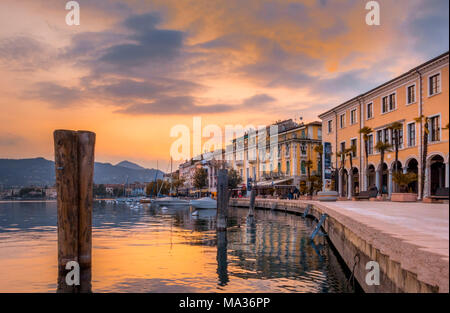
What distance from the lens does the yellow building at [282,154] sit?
7388cm

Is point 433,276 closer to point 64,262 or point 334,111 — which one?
point 64,262

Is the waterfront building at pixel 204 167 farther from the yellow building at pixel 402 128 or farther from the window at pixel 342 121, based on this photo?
the yellow building at pixel 402 128

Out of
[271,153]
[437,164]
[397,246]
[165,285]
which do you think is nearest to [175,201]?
[271,153]

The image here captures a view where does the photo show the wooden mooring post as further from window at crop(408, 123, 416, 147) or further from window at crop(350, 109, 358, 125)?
window at crop(350, 109, 358, 125)

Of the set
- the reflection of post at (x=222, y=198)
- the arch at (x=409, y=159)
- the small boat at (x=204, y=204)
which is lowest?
the small boat at (x=204, y=204)

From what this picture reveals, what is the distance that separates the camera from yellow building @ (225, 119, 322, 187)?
7388 cm

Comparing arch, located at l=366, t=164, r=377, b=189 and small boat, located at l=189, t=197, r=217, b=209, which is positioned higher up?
arch, located at l=366, t=164, r=377, b=189

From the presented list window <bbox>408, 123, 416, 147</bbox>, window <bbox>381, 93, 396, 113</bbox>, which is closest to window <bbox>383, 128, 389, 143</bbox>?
window <bbox>381, 93, 396, 113</bbox>

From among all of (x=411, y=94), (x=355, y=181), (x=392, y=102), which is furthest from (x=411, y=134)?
(x=355, y=181)

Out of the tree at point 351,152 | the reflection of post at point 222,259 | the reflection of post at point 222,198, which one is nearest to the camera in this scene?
the reflection of post at point 222,259

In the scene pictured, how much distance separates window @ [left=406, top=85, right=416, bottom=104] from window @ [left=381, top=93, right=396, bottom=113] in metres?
2.62

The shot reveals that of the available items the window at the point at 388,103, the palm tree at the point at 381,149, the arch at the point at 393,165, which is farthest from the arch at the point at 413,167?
the window at the point at 388,103

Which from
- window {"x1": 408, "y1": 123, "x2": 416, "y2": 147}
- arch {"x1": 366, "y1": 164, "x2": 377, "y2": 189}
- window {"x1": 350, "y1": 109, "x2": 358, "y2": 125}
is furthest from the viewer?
window {"x1": 350, "y1": 109, "x2": 358, "y2": 125}

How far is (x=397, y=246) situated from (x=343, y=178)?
47.4 m
